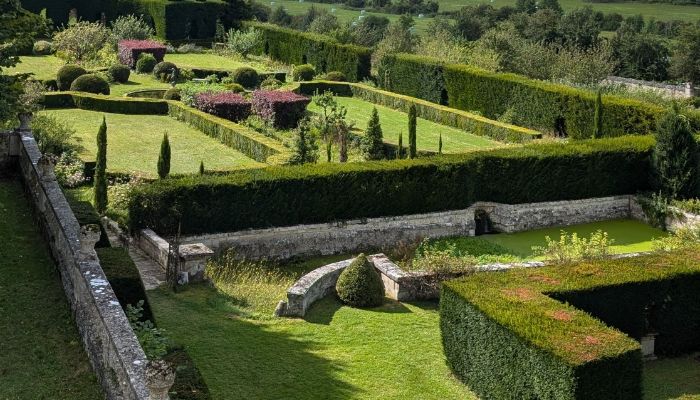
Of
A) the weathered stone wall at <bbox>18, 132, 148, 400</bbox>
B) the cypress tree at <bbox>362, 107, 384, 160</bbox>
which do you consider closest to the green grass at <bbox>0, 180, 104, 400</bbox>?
the weathered stone wall at <bbox>18, 132, 148, 400</bbox>

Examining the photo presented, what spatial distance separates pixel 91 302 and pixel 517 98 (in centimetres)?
2679

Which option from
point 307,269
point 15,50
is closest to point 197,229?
point 307,269

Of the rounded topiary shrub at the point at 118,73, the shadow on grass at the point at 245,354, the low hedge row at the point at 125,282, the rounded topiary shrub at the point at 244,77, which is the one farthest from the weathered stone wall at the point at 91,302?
the rounded topiary shrub at the point at 244,77

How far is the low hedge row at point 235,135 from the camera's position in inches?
1120

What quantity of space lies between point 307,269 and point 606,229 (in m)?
8.87

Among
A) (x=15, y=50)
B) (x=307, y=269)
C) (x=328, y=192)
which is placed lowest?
(x=307, y=269)

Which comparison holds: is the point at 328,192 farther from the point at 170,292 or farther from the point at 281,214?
the point at 170,292

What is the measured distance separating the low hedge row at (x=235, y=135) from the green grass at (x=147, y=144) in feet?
0.79

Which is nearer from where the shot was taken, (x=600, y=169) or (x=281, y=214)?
(x=281, y=214)

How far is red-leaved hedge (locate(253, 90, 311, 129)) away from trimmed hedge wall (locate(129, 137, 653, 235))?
10.7m

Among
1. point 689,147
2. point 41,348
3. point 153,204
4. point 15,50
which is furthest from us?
point 689,147

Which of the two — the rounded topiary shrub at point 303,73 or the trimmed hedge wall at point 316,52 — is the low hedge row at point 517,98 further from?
the rounded topiary shrub at point 303,73

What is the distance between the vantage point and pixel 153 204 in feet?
69.1

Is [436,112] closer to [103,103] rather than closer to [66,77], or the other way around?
[103,103]
